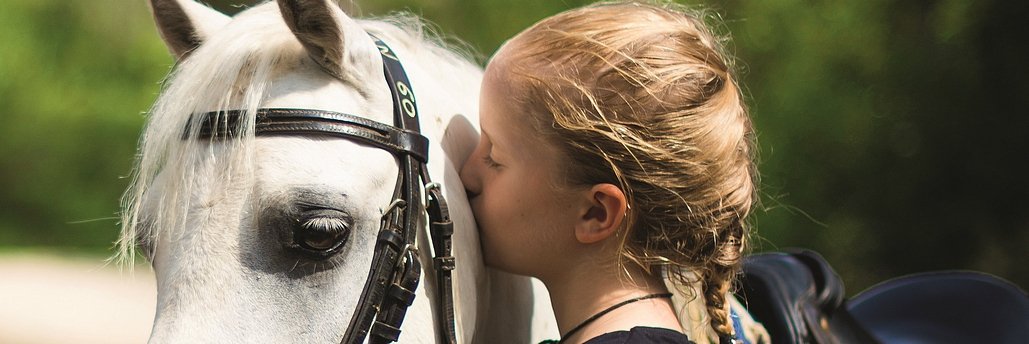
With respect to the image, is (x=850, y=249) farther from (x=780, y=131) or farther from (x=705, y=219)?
(x=705, y=219)

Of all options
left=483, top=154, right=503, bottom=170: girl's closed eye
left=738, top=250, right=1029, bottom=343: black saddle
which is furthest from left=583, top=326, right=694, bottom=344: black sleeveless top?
left=738, top=250, right=1029, bottom=343: black saddle

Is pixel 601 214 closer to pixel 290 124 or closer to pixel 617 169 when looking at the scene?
pixel 617 169

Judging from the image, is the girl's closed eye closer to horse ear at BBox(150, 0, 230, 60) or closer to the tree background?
horse ear at BBox(150, 0, 230, 60)

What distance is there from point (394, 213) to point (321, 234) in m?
0.10

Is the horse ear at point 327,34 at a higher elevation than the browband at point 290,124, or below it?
higher

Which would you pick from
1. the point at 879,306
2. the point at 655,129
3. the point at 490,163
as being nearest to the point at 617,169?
the point at 655,129

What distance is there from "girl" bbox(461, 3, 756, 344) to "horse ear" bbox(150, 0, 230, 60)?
0.43 m

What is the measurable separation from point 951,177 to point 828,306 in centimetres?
248

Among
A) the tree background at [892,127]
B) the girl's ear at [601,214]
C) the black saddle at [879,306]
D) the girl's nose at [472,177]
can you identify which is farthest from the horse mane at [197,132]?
the tree background at [892,127]

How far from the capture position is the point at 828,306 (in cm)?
167

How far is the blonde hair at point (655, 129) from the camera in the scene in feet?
3.36

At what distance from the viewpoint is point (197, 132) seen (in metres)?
1.00

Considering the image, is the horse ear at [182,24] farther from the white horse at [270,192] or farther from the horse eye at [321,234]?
the horse eye at [321,234]

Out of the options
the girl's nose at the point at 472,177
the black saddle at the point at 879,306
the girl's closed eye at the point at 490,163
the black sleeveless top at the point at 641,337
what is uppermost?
the girl's closed eye at the point at 490,163
